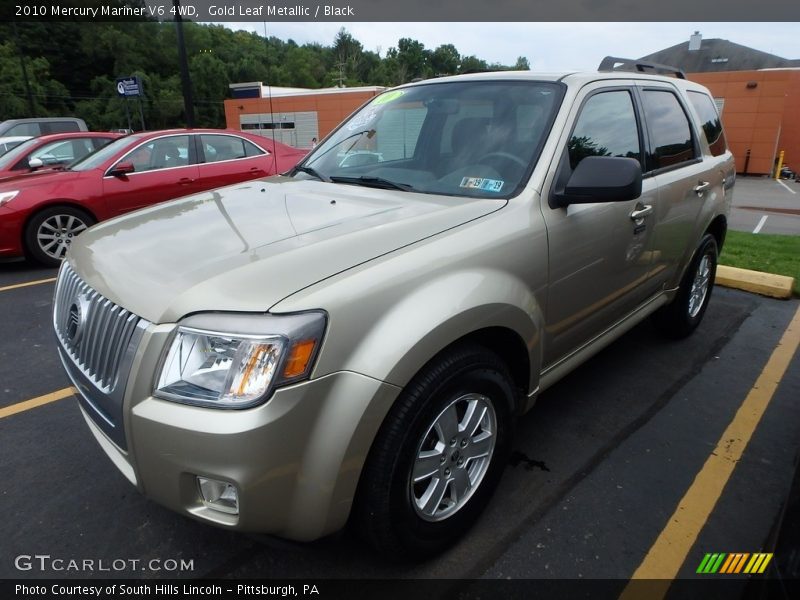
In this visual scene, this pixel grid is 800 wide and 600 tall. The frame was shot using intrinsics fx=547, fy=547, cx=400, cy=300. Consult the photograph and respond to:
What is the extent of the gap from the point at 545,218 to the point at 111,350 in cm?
177

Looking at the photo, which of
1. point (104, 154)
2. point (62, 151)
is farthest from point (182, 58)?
point (104, 154)

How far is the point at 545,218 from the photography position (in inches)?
93.9

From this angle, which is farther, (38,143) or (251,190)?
(38,143)

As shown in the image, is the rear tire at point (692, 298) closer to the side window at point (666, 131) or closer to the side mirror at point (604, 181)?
the side window at point (666, 131)

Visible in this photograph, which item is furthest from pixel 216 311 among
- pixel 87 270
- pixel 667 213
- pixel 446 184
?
pixel 667 213

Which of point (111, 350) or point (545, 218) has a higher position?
point (545, 218)

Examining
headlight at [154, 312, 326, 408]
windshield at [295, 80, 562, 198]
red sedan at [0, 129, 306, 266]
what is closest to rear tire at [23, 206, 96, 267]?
red sedan at [0, 129, 306, 266]

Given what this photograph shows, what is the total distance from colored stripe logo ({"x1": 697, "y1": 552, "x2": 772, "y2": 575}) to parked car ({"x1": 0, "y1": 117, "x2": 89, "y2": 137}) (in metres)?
14.7

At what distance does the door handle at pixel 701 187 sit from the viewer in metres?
3.69

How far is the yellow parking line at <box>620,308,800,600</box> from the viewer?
214 cm

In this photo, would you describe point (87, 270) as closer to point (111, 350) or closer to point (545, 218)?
point (111, 350)

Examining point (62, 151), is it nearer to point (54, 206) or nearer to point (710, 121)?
point (54, 206)

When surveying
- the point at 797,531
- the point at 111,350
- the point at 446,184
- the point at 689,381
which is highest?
the point at 446,184

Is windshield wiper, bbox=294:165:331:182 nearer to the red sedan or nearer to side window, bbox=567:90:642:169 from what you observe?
side window, bbox=567:90:642:169
